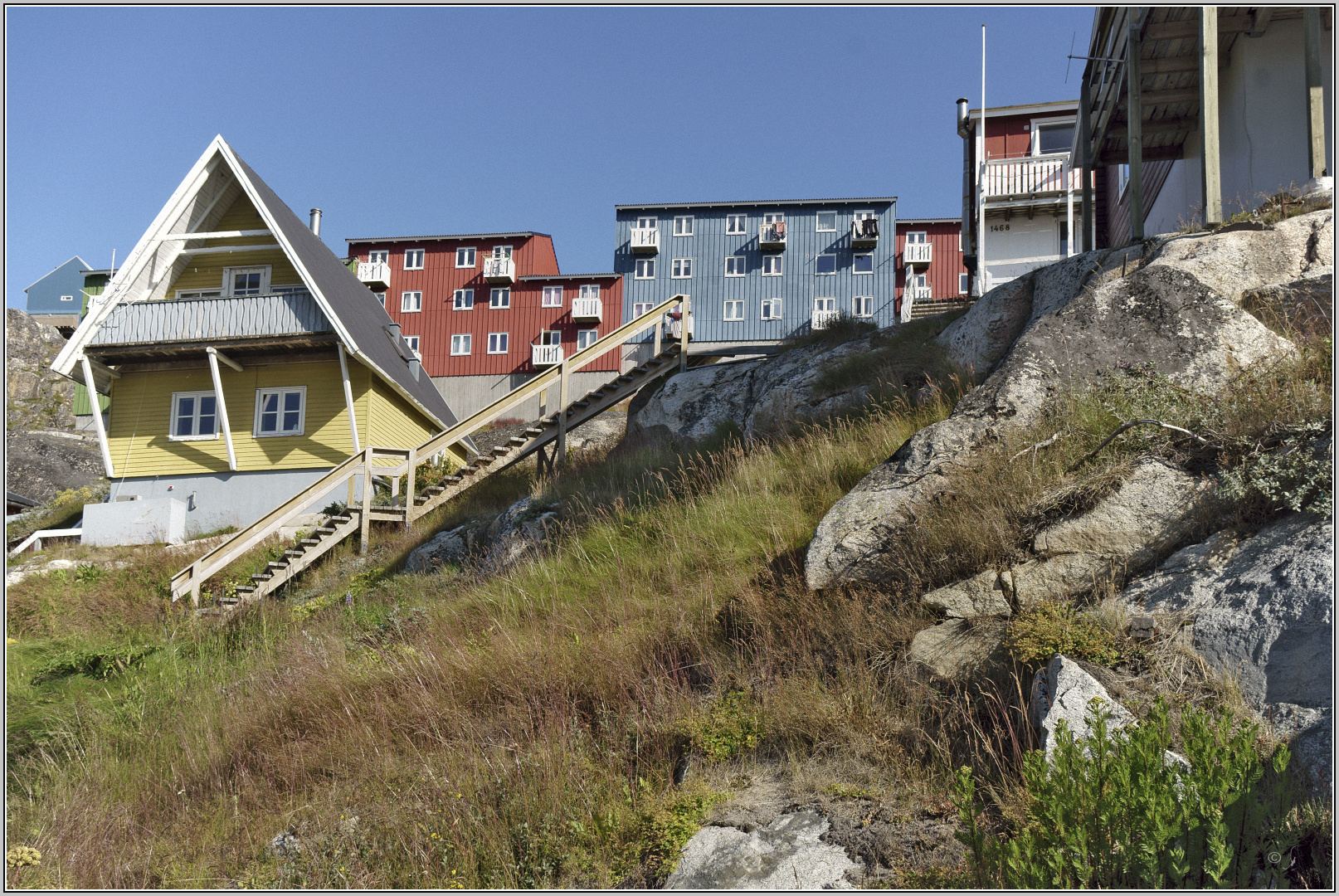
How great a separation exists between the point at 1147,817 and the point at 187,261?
27.3m

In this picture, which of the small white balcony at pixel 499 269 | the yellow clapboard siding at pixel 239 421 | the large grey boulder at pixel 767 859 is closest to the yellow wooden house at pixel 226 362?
the yellow clapboard siding at pixel 239 421

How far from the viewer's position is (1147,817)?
351 centimetres

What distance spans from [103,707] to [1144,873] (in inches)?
349

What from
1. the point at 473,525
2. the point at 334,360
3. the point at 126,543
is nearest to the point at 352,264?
the point at 334,360

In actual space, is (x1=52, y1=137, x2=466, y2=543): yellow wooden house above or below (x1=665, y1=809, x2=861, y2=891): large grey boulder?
above

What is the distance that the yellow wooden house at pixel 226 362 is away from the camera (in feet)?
75.3

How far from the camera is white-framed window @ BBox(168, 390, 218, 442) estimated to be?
78.6 ft

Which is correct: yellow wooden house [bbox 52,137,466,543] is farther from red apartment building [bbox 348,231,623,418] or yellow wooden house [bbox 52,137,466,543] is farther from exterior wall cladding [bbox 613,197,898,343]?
exterior wall cladding [bbox 613,197,898,343]

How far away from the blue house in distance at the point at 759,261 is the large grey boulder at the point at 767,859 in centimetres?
4095

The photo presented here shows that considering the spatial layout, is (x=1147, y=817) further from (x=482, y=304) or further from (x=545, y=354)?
(x=482, y=304)

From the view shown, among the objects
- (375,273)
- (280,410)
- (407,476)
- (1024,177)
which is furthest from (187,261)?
(375,273)

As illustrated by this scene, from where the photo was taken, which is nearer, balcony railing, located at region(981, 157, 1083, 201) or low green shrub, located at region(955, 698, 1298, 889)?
low green shrub, located at region(955, 698, 1298, 889)

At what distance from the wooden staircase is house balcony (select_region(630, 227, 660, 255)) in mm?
28046

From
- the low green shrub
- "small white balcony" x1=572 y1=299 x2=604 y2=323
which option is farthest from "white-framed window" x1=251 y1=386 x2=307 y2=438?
"small white balcony" x1=572 y1=299 x2=604 y2=323
